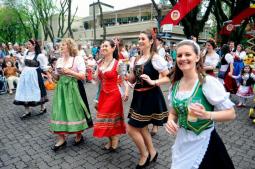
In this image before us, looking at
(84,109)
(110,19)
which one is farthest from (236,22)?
(110,19)

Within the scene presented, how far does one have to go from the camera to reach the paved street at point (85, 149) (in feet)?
13.8

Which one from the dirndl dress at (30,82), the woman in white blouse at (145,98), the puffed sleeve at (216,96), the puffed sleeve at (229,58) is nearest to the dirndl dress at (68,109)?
the woman in white blouse at (145,98)

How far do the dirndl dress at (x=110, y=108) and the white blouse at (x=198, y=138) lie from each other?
79.2 inches

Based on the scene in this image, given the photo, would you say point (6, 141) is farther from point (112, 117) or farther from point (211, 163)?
point (211, 163)

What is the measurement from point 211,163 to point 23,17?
4916 cm

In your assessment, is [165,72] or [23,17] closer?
[165,72]

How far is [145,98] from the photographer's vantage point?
3.91 metres

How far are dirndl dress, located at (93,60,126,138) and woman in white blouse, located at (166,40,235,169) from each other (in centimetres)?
→ 195

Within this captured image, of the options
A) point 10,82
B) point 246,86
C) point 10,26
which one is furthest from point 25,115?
point 10,26

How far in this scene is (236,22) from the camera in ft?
51.3

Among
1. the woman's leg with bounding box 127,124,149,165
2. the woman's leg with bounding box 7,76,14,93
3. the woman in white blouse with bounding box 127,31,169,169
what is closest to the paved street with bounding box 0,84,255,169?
the woman's leg with bounding box 127,124,149,165

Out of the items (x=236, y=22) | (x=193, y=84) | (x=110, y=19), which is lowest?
(x=193, y=84)

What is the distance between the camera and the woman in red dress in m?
4.38

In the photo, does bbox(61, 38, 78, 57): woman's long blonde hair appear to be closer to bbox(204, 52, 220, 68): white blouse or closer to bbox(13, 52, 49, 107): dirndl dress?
bbox(13, 52, 49, 107): dirndl dress
